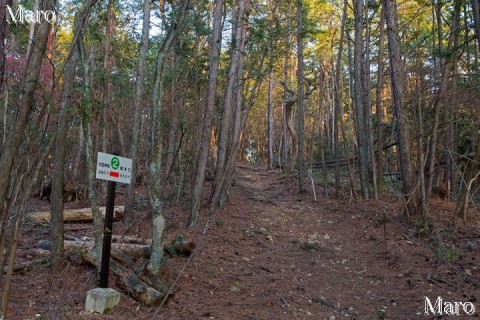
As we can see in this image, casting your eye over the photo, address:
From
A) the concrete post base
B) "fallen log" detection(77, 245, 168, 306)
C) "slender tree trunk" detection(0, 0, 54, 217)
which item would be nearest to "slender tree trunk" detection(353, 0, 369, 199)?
"fallen log" detection(77, 245, 168, 306)

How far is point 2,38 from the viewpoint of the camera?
3.35 m

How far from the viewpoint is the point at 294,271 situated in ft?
23.2

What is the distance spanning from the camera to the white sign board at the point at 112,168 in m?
4.56

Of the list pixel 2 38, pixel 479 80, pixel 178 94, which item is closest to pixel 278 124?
pixel 178 94

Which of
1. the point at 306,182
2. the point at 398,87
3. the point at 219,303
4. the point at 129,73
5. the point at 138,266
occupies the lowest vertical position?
the point at 219,303

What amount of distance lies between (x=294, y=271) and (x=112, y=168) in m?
4.04

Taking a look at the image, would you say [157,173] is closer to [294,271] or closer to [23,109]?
[23,109]

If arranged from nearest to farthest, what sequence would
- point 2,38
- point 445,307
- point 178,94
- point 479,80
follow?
1. point 2,38
2. point 445,307
3. point 479,80
4. point 178,94

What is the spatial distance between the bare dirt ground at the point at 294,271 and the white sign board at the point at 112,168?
1600 mm

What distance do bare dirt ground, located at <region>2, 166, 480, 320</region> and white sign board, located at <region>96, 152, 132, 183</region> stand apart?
1.60 meters

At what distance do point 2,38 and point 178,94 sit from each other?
9421 mm

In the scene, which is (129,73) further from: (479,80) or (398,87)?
(479,80)

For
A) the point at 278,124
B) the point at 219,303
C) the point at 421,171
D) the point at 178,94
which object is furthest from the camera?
the point at 278,124

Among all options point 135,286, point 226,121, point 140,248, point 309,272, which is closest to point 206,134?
point 226,121
